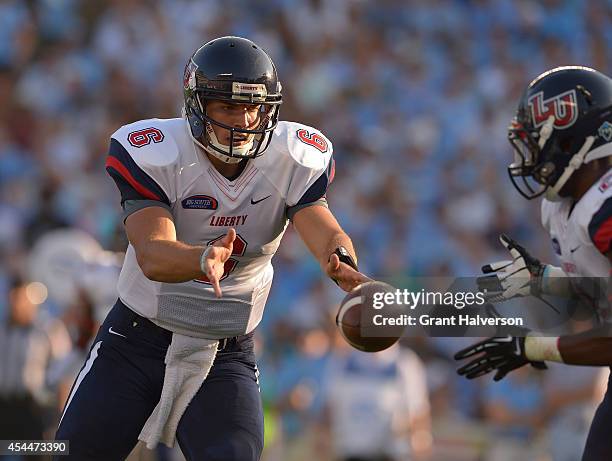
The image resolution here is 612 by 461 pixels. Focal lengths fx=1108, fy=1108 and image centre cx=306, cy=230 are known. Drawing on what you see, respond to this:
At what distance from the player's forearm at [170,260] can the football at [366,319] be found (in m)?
0.55

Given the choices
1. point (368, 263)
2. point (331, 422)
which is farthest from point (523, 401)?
point (368, 263)

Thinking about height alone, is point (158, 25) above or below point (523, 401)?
above

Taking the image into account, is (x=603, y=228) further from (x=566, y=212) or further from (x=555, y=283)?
(x=555, y=283)

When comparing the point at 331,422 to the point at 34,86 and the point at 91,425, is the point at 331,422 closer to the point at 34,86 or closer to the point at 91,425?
the point at 91,425

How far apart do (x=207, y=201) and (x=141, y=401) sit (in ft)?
2.58

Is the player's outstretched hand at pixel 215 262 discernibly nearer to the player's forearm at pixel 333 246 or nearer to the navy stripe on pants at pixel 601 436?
the player's forearm at pixel 333 246

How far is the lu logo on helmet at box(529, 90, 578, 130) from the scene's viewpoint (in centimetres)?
442

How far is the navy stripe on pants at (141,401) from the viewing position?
400 cm

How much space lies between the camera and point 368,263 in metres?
9.70

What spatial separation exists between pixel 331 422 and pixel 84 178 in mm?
3976

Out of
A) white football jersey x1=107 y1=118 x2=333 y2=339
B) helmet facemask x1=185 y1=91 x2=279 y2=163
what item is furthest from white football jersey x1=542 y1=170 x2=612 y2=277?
helmet facemask x1=185 y1=91 x2=279 y2=163

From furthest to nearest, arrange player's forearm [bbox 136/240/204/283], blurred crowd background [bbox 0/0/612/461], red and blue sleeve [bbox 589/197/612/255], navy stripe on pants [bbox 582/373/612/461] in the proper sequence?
blurred crowd background [bbox 0/0/612/461], navy stripe on pants [bbox 582/373/612/461], red and blue sleeve [bbox 589/197/612/255], player's forearm [bbox 136/240/204/283]

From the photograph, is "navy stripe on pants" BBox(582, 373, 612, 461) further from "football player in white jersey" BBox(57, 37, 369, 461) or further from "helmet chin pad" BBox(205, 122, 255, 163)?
"helmet chin pad" BBox(205, 122, 255, 163)

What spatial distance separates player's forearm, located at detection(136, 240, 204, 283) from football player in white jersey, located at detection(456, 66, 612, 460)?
1135 millimetres
